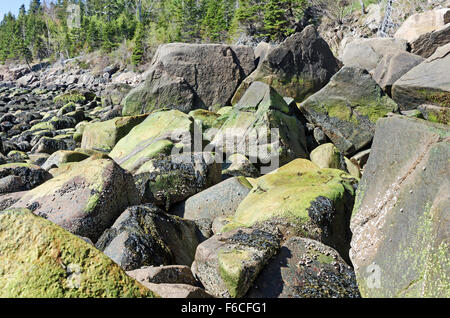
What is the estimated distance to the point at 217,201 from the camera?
687 cm

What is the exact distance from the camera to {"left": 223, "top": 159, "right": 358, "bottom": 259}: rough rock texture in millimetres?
4984

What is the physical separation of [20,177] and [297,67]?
10.1 metres

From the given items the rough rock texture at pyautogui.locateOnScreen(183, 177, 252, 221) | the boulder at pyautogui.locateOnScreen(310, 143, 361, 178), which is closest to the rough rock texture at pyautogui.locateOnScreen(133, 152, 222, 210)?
the rough rock texture at pyautogui.locateOnScreen(183, 177, 252, 221)

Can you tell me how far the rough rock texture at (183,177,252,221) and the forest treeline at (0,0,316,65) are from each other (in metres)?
33.8

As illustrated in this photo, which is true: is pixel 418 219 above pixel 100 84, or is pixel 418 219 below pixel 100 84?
above

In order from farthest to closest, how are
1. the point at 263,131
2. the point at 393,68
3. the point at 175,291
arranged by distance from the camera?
the point at 393,68
the point at 263,131
the point at 175,291

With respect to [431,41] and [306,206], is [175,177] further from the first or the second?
[431,41]

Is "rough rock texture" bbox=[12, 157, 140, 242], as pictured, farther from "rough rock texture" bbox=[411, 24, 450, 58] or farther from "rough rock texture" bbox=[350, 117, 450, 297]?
"rough rock texture" bbox=[411, 24, 450, 58]

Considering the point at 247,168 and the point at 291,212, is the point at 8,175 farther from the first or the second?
the point at 291,212

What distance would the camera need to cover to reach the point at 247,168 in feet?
28.9

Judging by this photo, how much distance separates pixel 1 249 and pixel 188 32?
55.8m

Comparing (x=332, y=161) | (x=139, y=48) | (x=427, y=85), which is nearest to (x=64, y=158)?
(x=332, y=161)

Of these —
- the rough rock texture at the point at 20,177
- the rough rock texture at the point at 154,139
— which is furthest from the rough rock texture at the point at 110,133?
the rough rock texture at the point at 20,177

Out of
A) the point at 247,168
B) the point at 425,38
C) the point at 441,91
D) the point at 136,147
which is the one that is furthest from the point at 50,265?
the point at 425,38
